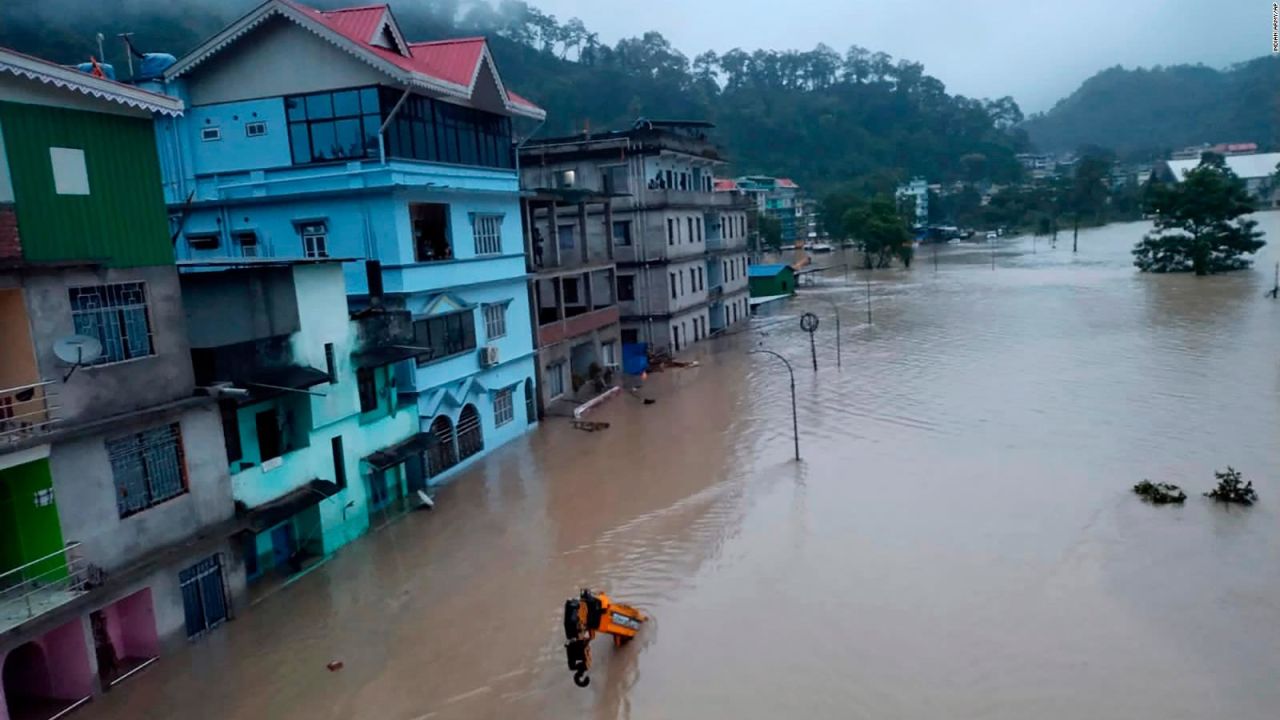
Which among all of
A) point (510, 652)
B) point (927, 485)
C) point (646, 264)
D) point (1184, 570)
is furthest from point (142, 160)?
point (646, 264)

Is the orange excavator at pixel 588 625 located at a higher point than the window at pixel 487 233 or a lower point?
lower

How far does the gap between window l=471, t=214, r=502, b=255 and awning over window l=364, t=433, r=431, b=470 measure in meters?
6.17

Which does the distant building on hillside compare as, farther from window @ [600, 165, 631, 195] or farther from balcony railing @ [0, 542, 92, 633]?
balcony railing @ [0, 542, 92, 633]

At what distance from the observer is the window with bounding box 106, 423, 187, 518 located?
1293 cm

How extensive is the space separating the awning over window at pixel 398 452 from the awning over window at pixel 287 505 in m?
1.47

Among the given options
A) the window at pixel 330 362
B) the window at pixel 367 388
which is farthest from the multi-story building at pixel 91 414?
the window at pixel 367 388

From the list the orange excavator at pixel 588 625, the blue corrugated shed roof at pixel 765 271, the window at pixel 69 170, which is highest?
the window at pixel 69 170

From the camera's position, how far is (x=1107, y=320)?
4209 centimetres

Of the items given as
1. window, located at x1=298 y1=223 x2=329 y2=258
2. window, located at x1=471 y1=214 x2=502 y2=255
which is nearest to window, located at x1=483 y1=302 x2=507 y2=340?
window, located at x1=471 y1=214 x2=502 y2=255

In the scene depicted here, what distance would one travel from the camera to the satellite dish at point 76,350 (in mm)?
11938

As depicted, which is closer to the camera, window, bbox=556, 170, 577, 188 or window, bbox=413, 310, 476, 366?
window, bbox=413, 310, 476, 366

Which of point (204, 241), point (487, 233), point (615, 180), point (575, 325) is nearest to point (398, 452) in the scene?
point (487, 233)

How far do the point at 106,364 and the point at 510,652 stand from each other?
7379mm

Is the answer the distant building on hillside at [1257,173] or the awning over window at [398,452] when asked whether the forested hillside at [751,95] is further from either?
the awning over window at [398,452]
